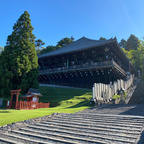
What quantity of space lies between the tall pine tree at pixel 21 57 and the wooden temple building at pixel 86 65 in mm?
6657

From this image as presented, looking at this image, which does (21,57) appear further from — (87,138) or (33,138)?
(87,138)

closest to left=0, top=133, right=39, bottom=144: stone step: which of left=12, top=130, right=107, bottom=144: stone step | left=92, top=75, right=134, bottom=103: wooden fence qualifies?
left=12, top=130, right=107, bottom=144: stone step

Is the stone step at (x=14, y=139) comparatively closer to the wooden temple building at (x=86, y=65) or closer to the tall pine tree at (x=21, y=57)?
the tall pine tree at (x=21, y=57)

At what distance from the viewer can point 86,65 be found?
22.8m

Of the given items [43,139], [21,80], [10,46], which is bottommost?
[43,139]

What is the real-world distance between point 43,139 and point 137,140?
280cm

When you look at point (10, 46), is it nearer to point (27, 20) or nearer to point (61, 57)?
point (27, 20)

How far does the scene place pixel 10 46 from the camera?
63.4 feet

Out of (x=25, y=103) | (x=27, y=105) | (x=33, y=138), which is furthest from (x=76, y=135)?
(x=27, y=105)

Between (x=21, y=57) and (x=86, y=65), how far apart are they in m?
9.91

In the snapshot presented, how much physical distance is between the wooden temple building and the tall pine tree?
666 centimetres

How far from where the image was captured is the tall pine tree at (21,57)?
1819 centimetres

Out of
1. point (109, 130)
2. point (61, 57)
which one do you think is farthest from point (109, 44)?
point (109, 130)

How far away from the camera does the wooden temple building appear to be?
22.2 meters
